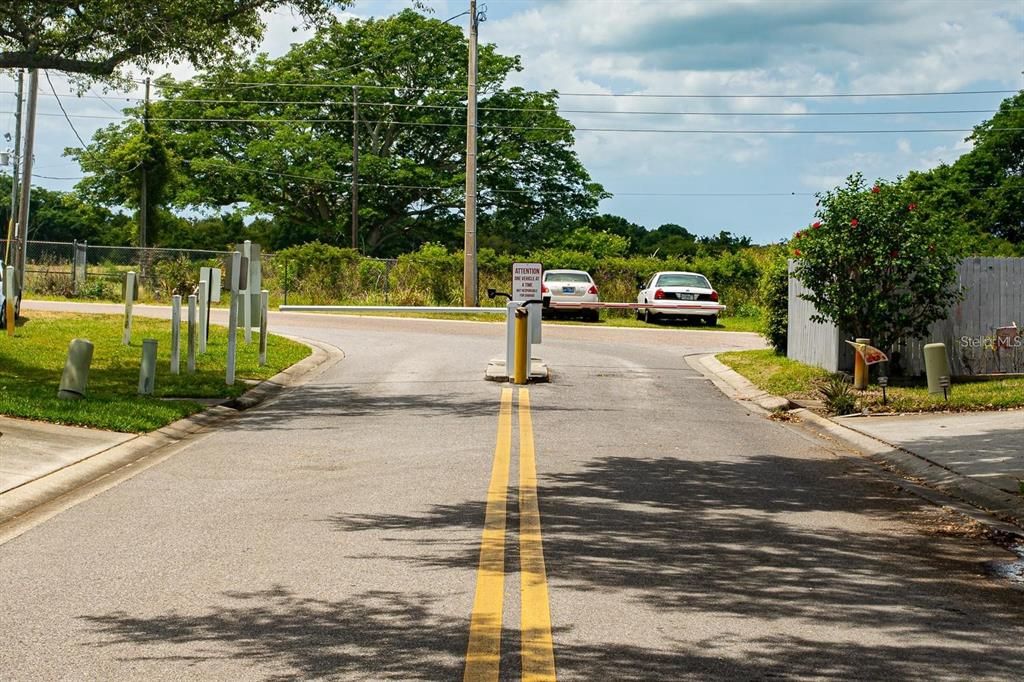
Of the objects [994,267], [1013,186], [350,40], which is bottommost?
[994,267]

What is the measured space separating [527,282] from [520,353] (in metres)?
2.13

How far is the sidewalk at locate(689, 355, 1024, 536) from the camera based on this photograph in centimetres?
1073

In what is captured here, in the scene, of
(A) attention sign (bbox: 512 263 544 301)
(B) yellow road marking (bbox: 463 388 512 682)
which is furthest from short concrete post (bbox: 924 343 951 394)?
(B) yellow road marking (bbox: 463 388 512 682)

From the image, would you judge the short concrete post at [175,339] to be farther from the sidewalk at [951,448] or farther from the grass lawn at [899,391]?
the grass lawn at [899,391]

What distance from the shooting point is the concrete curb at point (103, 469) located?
9.52m

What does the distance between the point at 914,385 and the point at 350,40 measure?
49.3m

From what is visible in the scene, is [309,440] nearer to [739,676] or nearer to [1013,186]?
[739,676]

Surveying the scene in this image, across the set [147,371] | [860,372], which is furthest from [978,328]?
[147,371]

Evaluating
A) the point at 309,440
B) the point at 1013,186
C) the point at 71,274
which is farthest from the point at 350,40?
the point at 309,440

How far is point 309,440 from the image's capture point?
1350 centimetres

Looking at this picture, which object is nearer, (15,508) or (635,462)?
(15,508)

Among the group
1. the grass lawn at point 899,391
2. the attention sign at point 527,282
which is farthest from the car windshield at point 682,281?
the attention sign at point 527,282

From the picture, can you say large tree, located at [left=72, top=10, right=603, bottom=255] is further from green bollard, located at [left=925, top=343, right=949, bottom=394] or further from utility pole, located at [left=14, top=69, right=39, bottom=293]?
green bollard, located at [left=925, top=343, right=949, bottom=394]

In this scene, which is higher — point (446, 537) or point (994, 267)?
point (994, 267)
